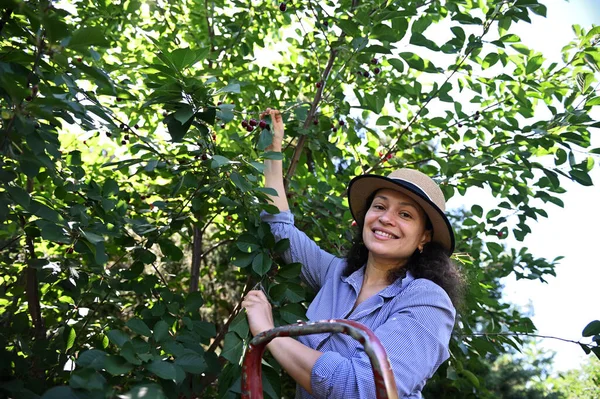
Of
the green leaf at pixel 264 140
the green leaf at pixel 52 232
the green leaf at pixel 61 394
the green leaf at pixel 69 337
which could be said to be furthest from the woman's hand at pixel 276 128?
the green leaf at pixel 61 394

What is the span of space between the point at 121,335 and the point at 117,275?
43.7 inches

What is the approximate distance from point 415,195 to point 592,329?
3.32 ft

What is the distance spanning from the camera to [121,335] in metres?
1.65

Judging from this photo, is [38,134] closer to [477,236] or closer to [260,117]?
[260,117]

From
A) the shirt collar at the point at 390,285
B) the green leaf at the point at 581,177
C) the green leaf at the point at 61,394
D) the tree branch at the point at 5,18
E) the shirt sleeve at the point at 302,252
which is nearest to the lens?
the green leaf at the point at 61,394

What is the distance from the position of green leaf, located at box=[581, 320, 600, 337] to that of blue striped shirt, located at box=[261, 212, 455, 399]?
35.7 inches

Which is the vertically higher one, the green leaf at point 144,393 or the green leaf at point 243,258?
the green leaf at point 243,258

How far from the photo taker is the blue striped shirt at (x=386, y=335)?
1.69m

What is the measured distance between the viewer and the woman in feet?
5.69

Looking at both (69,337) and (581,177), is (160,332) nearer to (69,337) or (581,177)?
(69,337)

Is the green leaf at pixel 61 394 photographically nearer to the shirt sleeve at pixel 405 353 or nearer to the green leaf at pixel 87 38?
the shirt sleeve at pixel 405 353

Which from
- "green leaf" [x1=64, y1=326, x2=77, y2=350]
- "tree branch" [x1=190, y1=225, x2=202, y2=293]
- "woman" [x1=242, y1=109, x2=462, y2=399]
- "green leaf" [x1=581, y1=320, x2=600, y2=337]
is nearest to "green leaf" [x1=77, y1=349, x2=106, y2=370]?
"woman" [x1=242, y1=109, x2=462, y2=399]

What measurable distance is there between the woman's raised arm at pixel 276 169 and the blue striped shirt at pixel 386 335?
1.16ft

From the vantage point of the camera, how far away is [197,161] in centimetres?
244
